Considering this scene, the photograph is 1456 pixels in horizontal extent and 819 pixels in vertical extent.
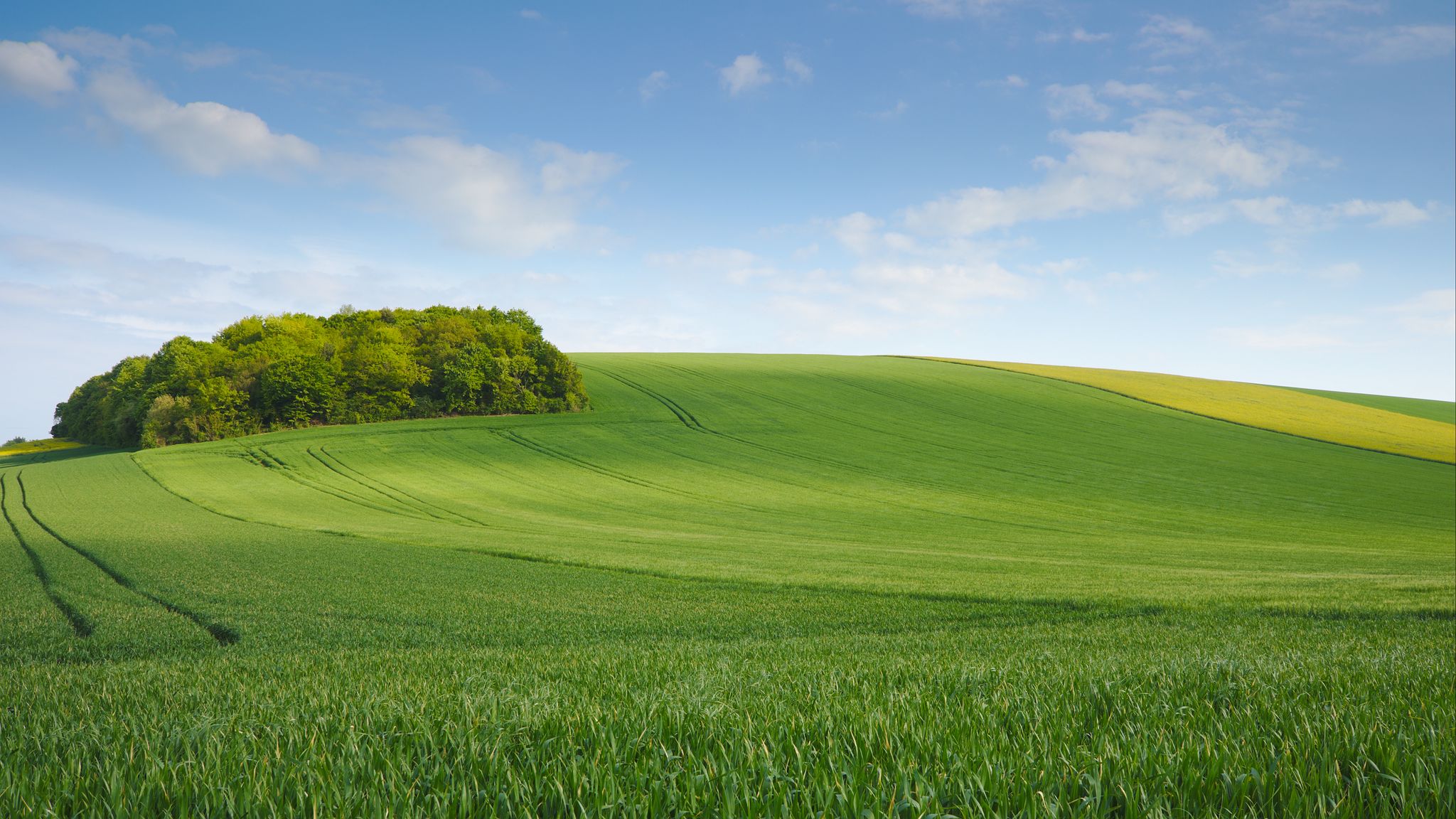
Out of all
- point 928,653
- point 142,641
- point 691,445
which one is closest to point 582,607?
point 142,641

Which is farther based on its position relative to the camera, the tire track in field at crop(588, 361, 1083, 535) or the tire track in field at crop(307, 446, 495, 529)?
the tire track in field at crop(588, 361, 1083, 535)

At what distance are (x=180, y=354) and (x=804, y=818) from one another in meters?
84.0

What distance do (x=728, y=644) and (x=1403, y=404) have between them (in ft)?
429

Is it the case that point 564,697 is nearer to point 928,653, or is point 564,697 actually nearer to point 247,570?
point 928,653

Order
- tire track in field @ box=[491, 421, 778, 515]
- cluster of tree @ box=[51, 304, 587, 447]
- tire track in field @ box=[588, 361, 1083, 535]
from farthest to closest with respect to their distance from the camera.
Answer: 1. cluster of tree @ box=[51, 304, 587, 447]
2. tire track in field @ box=[491, 421, 778, 515]
3. tire track in field @ box=[588, 361, 1083, 535]

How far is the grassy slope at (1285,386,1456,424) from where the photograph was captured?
93188mm

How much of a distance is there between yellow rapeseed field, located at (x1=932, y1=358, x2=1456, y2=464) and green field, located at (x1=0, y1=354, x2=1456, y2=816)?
63.2ft

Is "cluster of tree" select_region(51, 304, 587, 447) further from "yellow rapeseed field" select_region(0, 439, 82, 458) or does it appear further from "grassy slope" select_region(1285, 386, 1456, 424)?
"grassy slope" select_region(1285, 386, 1456, 424)

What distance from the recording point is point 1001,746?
9.57ft

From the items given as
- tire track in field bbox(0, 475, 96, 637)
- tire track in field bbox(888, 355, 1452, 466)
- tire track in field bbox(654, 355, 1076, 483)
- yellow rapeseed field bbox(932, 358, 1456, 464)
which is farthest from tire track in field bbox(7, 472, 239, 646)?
yellow rapeseed field bbox(932, 358, 1456, 464)

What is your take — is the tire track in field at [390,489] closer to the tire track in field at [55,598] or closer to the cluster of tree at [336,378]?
the cluster of tree at [336,378]

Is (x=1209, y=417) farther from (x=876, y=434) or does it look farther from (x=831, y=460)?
(x=831, y=460)

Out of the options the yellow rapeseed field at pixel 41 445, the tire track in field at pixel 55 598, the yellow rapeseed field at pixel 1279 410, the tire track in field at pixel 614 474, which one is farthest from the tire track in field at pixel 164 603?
the yellow rapeseed field at pixel 41 445

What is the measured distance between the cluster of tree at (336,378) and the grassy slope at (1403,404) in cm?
10033
